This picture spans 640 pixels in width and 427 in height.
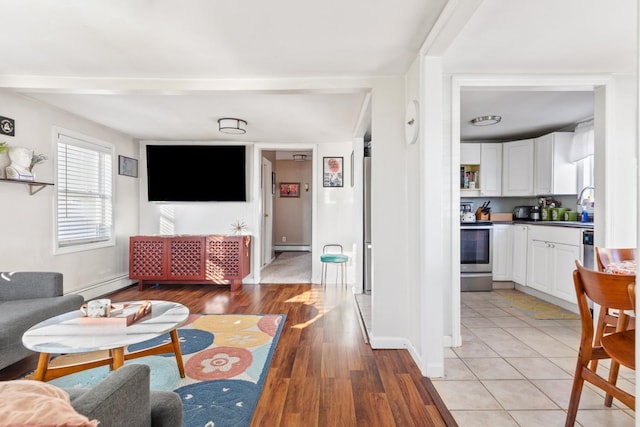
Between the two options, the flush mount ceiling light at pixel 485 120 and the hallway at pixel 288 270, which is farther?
the hallway at pixel 288 270

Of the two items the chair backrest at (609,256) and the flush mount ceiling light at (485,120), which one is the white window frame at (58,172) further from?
the chair backrest at (609,256)

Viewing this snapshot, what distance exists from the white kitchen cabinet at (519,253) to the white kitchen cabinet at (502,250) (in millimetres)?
52

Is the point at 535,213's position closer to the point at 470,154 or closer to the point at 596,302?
the point at 470,154

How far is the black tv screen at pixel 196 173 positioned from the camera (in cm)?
496

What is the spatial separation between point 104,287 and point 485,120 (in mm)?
5342

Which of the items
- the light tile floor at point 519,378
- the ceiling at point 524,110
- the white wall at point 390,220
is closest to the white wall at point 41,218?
the white wall at point 390,220

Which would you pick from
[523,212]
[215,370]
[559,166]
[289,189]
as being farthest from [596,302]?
[289,189]

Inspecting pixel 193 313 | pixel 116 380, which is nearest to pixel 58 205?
pixel 193 313

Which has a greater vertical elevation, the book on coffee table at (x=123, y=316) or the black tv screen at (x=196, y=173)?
the black tv screen at (x=196, y=173)

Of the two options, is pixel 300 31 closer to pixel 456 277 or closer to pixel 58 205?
pixel 456 277

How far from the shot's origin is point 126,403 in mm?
871

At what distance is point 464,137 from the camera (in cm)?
481

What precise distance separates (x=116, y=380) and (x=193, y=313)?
2.80 meters

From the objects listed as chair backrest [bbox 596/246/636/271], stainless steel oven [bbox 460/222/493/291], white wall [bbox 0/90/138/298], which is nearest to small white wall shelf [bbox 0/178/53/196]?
white wall [bbox 0/90/138/298]
